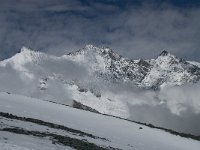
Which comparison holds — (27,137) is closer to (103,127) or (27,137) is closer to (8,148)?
(8,148)

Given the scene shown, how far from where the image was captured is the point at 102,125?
234ft

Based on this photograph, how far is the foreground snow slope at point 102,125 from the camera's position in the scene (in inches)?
2424

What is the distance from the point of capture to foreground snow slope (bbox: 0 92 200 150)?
61.6 m

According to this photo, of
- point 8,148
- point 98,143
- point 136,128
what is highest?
point 136,128

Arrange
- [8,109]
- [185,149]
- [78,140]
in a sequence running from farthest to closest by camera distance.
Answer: [185,149] < [8,109] < [78,140]

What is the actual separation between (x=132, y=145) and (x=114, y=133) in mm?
8480

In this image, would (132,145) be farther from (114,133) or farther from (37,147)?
(37,147)

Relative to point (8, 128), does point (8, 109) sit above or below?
above

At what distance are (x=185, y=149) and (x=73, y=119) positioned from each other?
16597 millimetres

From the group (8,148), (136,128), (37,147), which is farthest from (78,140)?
(136,128)

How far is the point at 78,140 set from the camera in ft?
159

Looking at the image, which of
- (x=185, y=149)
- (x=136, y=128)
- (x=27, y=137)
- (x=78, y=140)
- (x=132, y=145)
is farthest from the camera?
(x=136, y=128)

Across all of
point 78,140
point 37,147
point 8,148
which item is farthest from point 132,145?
point 8,148

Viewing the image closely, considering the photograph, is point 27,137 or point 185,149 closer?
A: point 27,137
